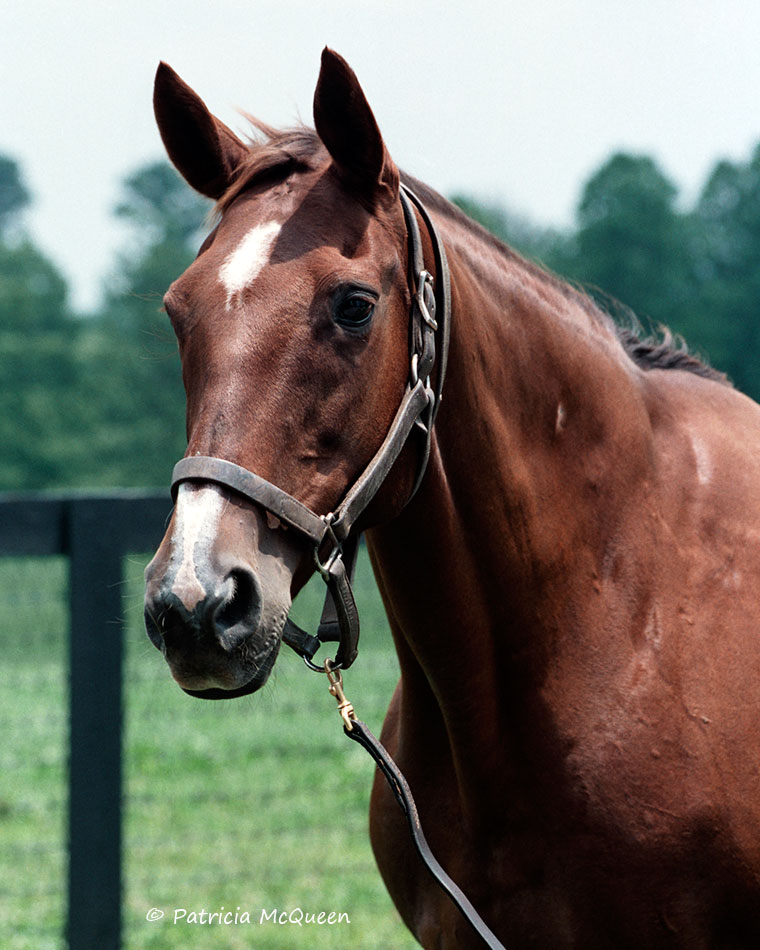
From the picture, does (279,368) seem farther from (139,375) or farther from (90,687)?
(139,375)

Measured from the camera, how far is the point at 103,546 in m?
3.92

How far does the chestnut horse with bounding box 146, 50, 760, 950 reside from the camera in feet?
6.06

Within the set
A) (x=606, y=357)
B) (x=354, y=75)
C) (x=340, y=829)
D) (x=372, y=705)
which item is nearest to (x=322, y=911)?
(x=340, y=829)

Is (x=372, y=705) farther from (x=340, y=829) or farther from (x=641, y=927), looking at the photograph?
(x=641, y=927)

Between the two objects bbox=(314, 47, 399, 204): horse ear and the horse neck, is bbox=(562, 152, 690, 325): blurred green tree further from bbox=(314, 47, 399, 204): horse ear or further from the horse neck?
bbox=(314, 47, 399, 204): horse ear

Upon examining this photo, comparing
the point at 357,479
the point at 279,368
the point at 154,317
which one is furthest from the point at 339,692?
the point at 154,317

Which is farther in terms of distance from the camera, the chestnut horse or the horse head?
the chestnut horse

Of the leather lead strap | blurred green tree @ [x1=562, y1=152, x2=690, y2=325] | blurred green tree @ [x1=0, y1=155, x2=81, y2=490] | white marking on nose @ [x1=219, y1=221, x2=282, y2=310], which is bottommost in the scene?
blurred green tree @ [x1=0, y1=155, x2=81, y2=490]

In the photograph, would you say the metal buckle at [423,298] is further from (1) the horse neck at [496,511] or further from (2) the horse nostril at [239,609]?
(2) the horse nostril at [239,609]

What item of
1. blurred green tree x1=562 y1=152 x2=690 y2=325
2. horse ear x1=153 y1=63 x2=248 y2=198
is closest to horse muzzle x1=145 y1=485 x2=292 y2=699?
horse ear x1=153 y1=63 x2=248 y2=198

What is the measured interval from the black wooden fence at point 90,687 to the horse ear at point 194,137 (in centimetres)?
194

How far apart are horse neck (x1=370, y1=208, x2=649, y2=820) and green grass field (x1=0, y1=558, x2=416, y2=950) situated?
1.15 ft

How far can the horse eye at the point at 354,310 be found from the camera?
6.13 ft

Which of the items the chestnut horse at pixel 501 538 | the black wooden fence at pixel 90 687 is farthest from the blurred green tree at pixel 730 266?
the chestnut horse at pixel 501 538
